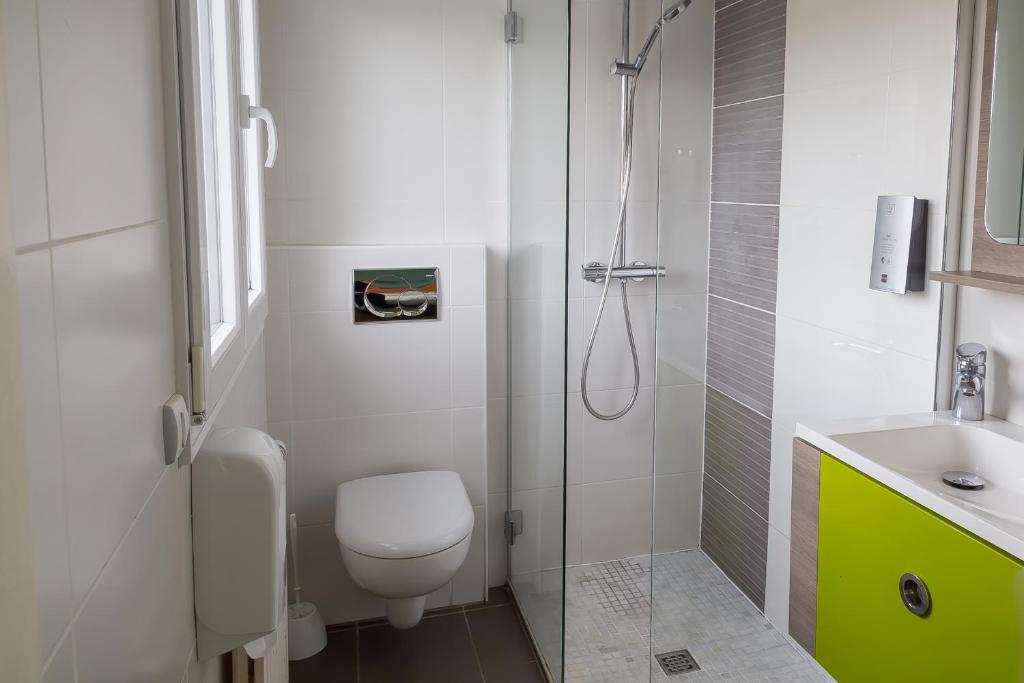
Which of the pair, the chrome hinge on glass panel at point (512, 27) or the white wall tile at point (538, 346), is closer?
the white wall tile at point (538, 346)

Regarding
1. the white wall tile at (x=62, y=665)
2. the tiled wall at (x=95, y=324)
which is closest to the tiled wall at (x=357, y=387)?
the tiled wall at (x=95, y=324)

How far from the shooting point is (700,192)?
6.54ft

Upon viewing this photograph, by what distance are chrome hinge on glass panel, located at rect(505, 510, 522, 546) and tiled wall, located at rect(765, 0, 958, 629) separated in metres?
0.80

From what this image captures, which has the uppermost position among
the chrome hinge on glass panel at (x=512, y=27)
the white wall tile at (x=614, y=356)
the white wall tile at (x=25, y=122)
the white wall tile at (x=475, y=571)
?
the chrome hinge on glass panel at (x=512, y=27)

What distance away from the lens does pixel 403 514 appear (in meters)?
2.29

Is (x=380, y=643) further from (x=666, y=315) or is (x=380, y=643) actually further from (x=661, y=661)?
(x=666, y=315)

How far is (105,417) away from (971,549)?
1.29m

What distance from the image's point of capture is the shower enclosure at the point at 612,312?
6.33 ft

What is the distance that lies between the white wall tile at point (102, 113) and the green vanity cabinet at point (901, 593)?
51.9 inches

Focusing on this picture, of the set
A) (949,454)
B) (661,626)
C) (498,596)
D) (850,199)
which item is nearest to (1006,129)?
(850,199)

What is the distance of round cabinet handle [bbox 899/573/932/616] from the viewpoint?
1.41 meters

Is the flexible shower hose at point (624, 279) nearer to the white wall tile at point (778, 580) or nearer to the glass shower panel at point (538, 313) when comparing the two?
the glass shower panel at point (538, 313)

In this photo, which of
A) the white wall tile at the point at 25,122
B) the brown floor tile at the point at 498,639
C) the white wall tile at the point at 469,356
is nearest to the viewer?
the white wall tile at the point at 25,122

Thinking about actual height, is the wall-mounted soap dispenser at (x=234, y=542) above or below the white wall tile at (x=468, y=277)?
below
